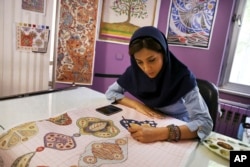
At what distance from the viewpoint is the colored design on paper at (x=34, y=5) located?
5.92ft

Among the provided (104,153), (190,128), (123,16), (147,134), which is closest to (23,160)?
(104,153)

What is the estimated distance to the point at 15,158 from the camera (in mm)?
633

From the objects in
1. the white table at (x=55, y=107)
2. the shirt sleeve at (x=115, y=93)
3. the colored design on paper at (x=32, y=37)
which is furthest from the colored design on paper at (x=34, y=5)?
the shirt sleeve at (x=115, y=93)

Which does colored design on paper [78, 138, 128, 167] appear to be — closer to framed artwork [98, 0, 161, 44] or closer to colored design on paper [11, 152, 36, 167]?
colored design on paper [11, 152, 36, 167]

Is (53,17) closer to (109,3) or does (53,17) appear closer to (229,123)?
(109,3)

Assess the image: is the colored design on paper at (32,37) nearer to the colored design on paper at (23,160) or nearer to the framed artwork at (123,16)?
the framed artwork at (123,16)

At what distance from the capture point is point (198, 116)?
0.94m

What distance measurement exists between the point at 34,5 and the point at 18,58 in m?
0.50

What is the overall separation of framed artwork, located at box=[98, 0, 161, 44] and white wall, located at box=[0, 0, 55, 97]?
1.99ft

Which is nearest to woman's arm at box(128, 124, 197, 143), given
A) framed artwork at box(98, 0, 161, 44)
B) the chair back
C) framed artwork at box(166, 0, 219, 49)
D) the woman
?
the woman

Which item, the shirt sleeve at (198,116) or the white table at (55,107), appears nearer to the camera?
the white table at (55,107)

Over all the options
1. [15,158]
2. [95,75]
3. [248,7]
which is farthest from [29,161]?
[248,7]

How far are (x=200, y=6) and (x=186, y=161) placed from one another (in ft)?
6.27

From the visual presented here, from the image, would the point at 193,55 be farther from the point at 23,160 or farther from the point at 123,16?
the point at 23,160
